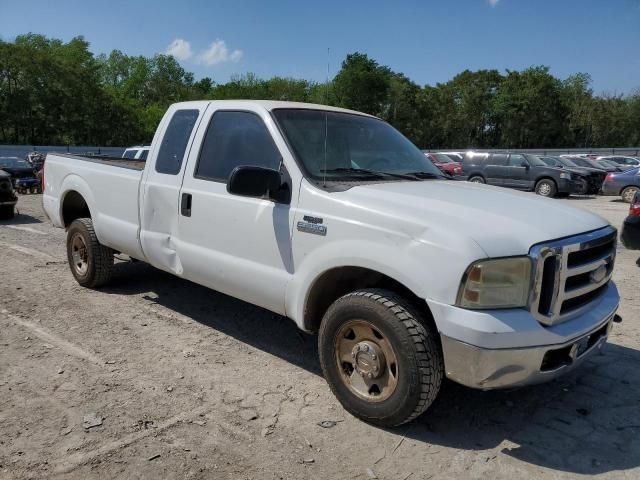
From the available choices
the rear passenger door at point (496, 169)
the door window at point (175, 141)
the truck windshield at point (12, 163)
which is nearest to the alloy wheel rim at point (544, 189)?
the rear passenger door at point (496, 169)

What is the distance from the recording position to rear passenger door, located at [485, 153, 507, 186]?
2031 cm

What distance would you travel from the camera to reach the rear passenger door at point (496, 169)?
20.3 m

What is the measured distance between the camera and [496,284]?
2.73m

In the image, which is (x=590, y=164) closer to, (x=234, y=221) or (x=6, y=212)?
(x=6, y=212)

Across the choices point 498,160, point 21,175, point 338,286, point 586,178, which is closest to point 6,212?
point 21,175

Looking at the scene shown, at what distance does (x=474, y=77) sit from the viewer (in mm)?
75875

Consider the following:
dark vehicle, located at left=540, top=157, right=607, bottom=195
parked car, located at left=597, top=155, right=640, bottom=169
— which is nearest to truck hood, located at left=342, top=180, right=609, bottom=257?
dark vehicle, located at left=540, top=157, right=607, bottom=195

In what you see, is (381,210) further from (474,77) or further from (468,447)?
(474,77)

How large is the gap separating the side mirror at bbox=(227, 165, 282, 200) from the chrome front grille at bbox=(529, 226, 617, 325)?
163cm

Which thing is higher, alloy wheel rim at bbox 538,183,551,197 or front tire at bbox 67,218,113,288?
alloy wheel rim at bbox 538,183,551,197

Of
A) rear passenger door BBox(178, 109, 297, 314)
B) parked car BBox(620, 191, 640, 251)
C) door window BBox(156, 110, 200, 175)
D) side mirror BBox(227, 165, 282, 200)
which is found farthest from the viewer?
parked car BBox(620, 191, 640, 251)

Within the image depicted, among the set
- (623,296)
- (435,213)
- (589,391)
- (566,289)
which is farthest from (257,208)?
(623,296)

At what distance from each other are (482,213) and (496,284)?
1.60ft

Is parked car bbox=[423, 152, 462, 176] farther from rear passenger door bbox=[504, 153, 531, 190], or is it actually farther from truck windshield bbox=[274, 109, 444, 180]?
truck windshield bbox=[274, 109, 444, 180]
